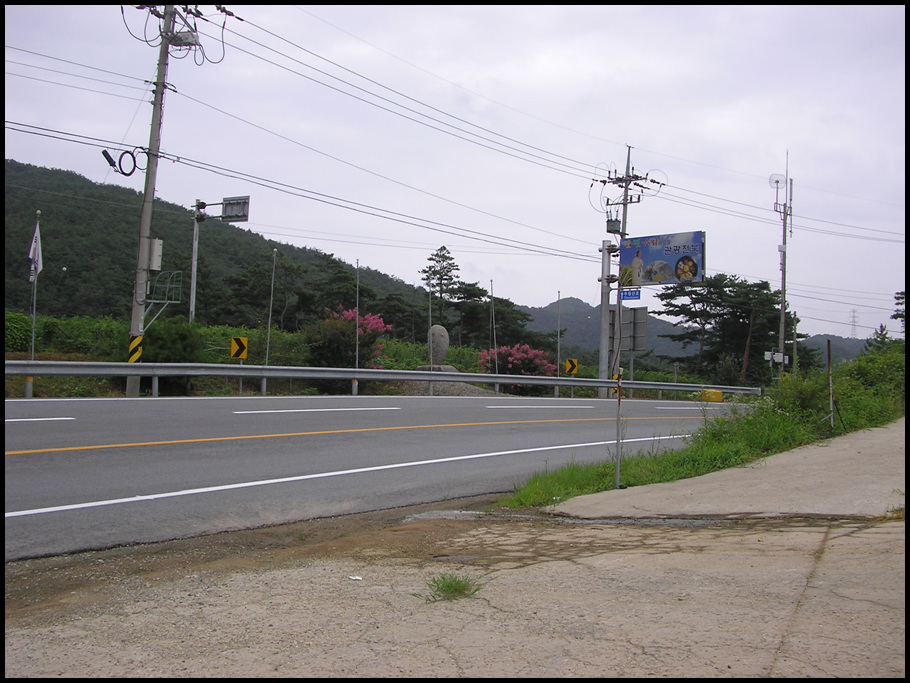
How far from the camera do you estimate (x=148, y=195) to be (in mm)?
21625

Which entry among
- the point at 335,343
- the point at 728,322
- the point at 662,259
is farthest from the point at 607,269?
the point at 728,322

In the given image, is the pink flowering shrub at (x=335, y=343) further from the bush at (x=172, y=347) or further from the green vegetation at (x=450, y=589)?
the green vegetation at (x=450, y=589)

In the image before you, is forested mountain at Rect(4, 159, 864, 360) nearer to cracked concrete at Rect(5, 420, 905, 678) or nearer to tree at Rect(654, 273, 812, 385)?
tree at Rect(654, 273, 812, 385)

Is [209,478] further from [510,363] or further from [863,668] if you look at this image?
[510,363]

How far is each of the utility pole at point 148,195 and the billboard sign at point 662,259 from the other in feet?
76.2

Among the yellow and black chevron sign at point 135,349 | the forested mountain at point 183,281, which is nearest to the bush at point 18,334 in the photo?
the yellow and black chevron sign at point 135,349

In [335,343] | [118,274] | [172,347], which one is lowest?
[172,347]

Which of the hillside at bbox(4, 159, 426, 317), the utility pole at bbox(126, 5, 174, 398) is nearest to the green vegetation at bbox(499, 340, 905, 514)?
the utility pole at bbox(126, 5, 174, 398)

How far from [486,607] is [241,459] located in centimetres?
665

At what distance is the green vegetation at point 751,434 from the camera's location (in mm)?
9297

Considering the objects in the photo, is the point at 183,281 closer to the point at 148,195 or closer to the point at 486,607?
the point at 148,195

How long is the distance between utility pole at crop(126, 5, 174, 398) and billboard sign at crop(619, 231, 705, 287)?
23225 millimetres

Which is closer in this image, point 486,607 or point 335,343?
point 486,607

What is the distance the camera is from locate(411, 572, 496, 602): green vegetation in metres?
4.61
